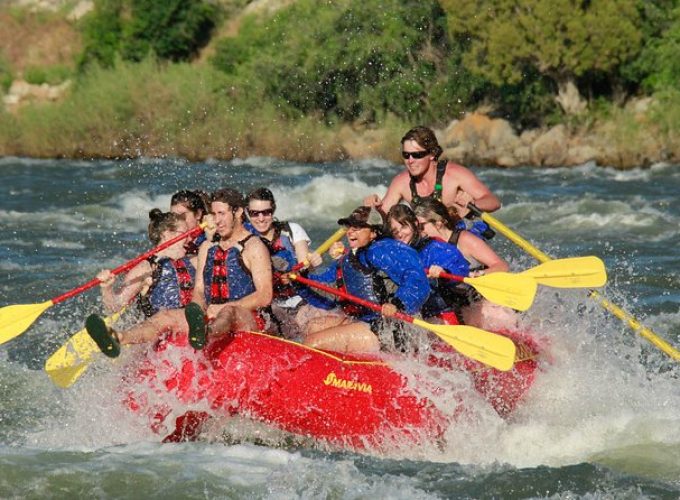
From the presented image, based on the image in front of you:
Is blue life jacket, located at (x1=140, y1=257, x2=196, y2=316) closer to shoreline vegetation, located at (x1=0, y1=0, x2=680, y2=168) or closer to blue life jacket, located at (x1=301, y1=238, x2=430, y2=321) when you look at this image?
blue life jacket, located at (x1=301, y1=238, x2=430, y2=321)

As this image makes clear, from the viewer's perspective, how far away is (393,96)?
2603 cm

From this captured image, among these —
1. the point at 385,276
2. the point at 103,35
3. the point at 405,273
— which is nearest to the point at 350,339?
the point at 385,276

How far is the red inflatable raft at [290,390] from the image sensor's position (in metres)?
6.60

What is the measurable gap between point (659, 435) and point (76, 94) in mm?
21236

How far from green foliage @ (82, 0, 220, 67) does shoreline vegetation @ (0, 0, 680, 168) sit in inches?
123

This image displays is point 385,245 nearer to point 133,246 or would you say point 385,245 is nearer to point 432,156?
point 432,156

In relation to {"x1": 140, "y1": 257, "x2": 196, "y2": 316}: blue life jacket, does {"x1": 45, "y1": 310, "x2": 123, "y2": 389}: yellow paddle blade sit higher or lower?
lower

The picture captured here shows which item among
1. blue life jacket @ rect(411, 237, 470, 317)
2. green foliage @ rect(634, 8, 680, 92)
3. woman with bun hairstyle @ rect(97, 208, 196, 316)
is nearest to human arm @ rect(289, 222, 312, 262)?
woman with bun hairstyle @ rect(97, 208, 196, 316)

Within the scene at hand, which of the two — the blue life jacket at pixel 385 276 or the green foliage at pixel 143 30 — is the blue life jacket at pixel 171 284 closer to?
the blue life jacket at pixel 385 276

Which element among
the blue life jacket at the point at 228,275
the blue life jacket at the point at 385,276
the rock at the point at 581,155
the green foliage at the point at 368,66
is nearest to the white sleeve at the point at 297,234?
the blue life jacket at the point at 385,276

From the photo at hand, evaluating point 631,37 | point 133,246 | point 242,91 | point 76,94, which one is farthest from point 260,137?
point 133,246

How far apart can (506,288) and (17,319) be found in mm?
2740

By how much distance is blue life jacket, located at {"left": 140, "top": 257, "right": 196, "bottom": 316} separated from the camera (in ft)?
23.5

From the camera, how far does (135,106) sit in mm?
25688
